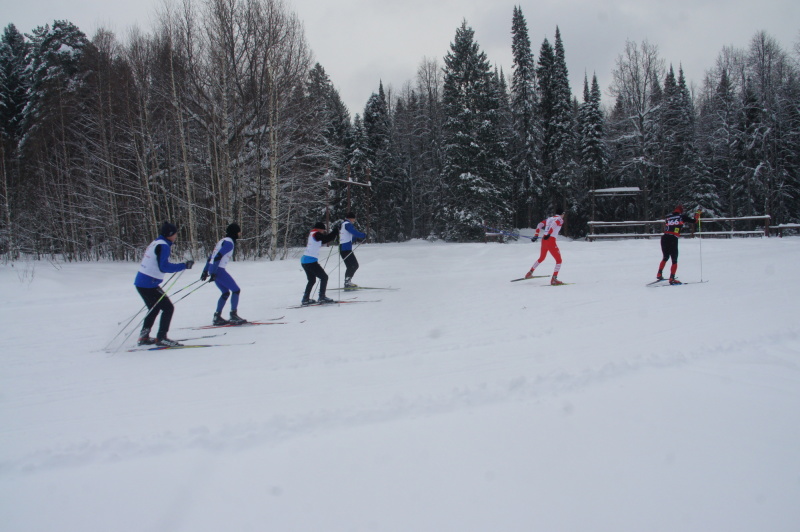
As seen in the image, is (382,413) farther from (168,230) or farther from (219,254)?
(219,254)

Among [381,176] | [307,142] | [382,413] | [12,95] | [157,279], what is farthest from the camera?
[381,176]

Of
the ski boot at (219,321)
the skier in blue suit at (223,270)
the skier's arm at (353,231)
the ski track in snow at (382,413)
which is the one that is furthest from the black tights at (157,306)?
the skier's arm at (353,231)

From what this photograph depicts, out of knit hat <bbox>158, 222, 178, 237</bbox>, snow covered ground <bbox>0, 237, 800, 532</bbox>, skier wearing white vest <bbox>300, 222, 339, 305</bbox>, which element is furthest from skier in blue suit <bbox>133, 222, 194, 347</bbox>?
skier wearing white vest <bbox>300, 222, 339, 305</bbox>

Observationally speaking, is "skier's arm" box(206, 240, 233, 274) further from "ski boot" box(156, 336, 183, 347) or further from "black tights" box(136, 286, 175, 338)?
"ski boot" box(156, 336, 183, 347)

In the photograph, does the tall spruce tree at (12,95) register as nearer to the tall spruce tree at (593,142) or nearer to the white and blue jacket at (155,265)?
the white and blue jacket at (155,265)

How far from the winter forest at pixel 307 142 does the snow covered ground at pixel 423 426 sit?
14.4 meters

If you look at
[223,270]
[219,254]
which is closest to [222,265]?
[223,270]

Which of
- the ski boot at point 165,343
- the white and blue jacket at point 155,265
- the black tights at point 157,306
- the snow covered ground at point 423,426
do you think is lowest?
the snow covered ground at point 423,426

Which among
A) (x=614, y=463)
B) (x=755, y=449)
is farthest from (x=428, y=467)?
(x=755, y=449)

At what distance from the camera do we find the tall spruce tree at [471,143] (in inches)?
1176

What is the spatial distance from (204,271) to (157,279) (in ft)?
3.36

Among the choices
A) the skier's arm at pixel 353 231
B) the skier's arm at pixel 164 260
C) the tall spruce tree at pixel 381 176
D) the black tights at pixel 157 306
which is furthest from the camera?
the tall spruce tree at pixel 381 176

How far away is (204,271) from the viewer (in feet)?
25.0

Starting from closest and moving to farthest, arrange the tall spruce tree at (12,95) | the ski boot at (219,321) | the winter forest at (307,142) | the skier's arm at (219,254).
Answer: the skier's arm at (219,254)
the ski boot at (219,321)
the winter forest at (307,142)
the tall spruce tree at (12,95)
